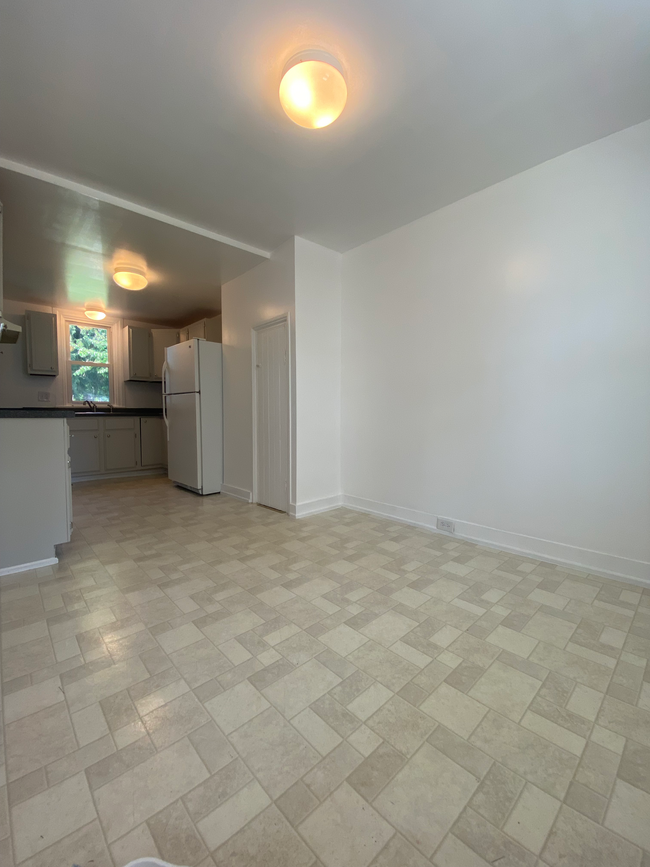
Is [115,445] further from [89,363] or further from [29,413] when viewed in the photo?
[29,413]

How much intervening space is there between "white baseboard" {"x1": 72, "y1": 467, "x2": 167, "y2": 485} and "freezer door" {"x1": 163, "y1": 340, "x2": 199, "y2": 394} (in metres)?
1.77

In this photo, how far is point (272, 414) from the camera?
3678 mm

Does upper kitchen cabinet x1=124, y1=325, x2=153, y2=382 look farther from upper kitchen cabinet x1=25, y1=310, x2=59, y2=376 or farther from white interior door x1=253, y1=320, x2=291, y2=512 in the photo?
white interior door x1=253, y1=320, x2=291, y2=512

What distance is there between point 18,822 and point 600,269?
3332mm

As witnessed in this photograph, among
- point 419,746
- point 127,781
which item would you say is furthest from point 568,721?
point 127,781

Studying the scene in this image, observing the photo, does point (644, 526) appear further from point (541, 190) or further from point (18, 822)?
point (18, 822)

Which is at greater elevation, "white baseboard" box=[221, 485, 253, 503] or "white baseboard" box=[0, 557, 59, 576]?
"white baseboard" box=[221, 485, 253, 503]

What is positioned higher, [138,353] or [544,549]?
[138,353]

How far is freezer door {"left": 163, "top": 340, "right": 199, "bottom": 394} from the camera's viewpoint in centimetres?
424

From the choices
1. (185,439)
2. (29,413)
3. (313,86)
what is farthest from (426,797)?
(185,439)

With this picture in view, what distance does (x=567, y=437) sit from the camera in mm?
2291

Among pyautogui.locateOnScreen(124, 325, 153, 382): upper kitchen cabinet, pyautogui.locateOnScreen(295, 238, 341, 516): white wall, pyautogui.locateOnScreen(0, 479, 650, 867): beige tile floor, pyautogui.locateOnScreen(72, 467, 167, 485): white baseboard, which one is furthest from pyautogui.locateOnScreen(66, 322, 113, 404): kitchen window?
pyautogui.locateOnScreen(0, 479, 650, 867): beige tile floor

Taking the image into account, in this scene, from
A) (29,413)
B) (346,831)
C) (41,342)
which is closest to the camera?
(346,831)

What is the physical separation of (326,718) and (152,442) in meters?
5.51
